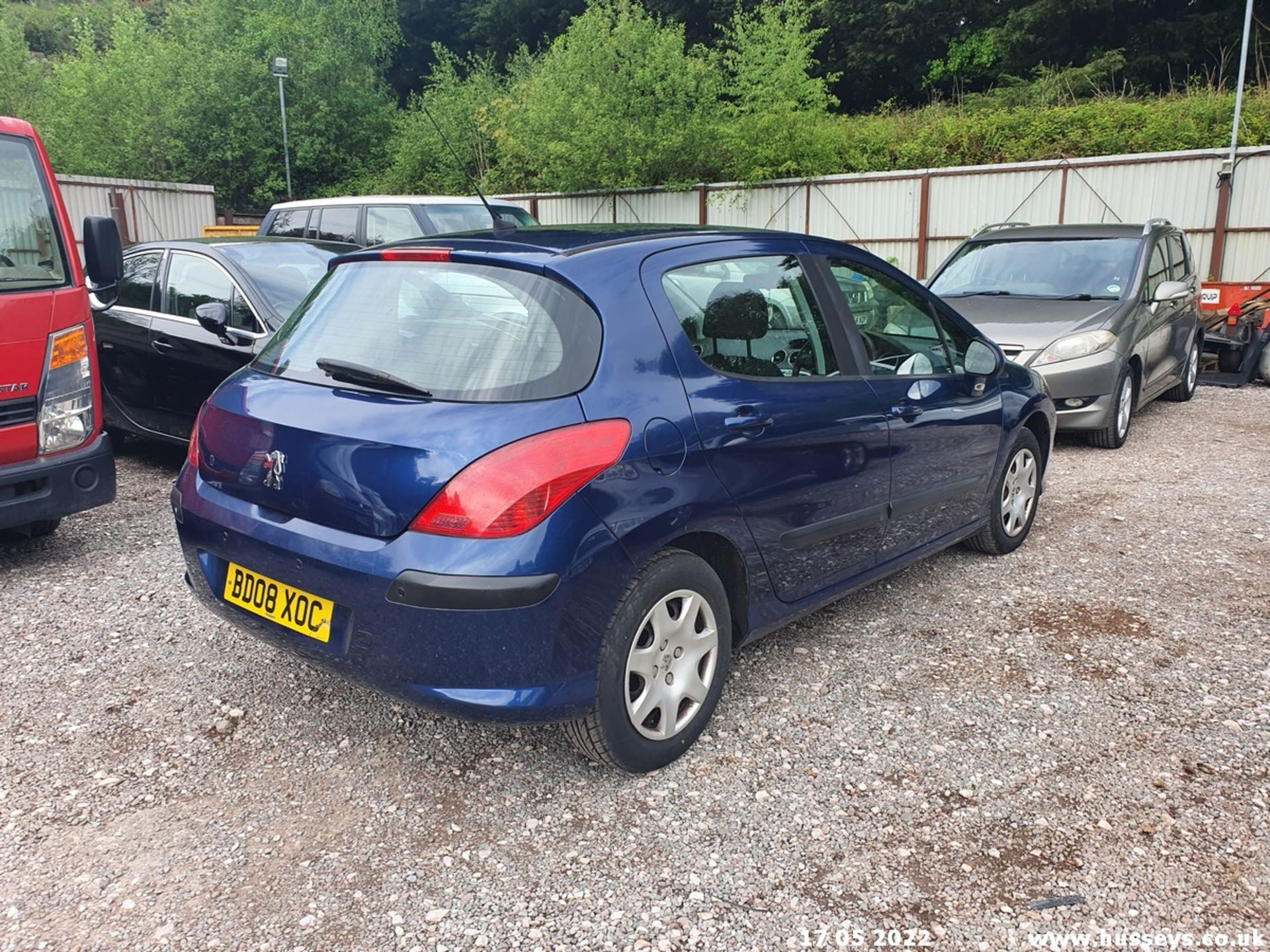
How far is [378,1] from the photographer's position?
4034 centimetres

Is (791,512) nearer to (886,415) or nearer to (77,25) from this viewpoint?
(886,415)

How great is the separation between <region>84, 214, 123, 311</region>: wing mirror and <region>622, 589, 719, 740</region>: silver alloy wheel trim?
375 centimetres

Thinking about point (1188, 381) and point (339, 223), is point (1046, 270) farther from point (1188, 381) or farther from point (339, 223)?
point (339, 223)

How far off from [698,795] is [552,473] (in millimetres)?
1113

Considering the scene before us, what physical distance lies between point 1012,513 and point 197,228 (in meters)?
25.8

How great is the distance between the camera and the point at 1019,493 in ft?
16.6

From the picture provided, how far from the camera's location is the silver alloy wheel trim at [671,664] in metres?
2.87

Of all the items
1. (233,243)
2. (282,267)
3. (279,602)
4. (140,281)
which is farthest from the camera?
(140,281)

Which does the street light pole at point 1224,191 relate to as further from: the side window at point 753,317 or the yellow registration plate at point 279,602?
the yellow registration plate at point 279,602

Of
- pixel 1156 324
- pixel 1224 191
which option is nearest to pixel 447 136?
pixel 1224 191

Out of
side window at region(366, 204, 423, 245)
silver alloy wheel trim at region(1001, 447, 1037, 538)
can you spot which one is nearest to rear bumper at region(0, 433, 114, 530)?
silver alloy wheel trim at region(1001, 447, 1037, 538)

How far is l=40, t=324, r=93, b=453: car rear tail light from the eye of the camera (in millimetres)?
4652

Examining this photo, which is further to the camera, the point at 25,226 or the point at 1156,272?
the point at 1156,272

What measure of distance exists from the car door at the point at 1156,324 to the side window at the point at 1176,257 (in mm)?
173
